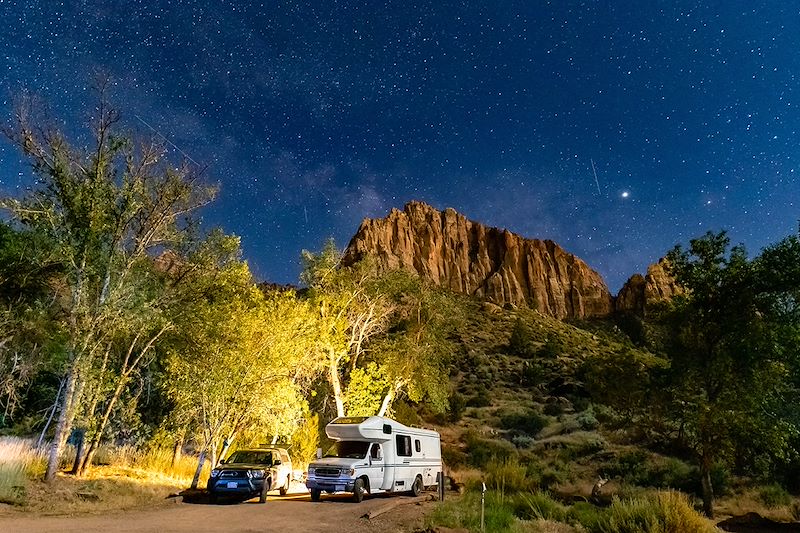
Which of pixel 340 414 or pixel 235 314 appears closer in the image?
pixel 235 314

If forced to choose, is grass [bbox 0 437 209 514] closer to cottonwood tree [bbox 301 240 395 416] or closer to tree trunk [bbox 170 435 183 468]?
tree trunk [bbox 170 435 183 468]

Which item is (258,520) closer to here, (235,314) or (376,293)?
(235,314)

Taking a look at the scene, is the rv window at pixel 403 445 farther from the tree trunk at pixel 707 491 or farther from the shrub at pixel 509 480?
the tree trunk at pixel 707 491

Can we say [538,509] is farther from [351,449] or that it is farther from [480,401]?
[480,401]

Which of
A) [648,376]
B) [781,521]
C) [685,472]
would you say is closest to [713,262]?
[648,376]

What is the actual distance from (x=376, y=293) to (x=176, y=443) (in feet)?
42.1


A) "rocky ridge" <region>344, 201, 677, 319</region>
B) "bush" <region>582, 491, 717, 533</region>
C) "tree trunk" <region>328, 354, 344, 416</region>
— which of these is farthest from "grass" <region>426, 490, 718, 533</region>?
"rocky ridge" <region>344, 201, 677, 319</region>

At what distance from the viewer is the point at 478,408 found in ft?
148

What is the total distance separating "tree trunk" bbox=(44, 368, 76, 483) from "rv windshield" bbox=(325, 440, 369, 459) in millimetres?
8747

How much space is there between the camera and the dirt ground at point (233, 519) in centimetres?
1112

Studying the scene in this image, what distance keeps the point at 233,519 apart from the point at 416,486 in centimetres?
971

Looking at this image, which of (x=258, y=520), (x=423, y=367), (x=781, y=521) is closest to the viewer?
(x=258, y=520)

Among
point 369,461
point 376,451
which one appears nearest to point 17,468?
point 369,461

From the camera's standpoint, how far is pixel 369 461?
750 inches
